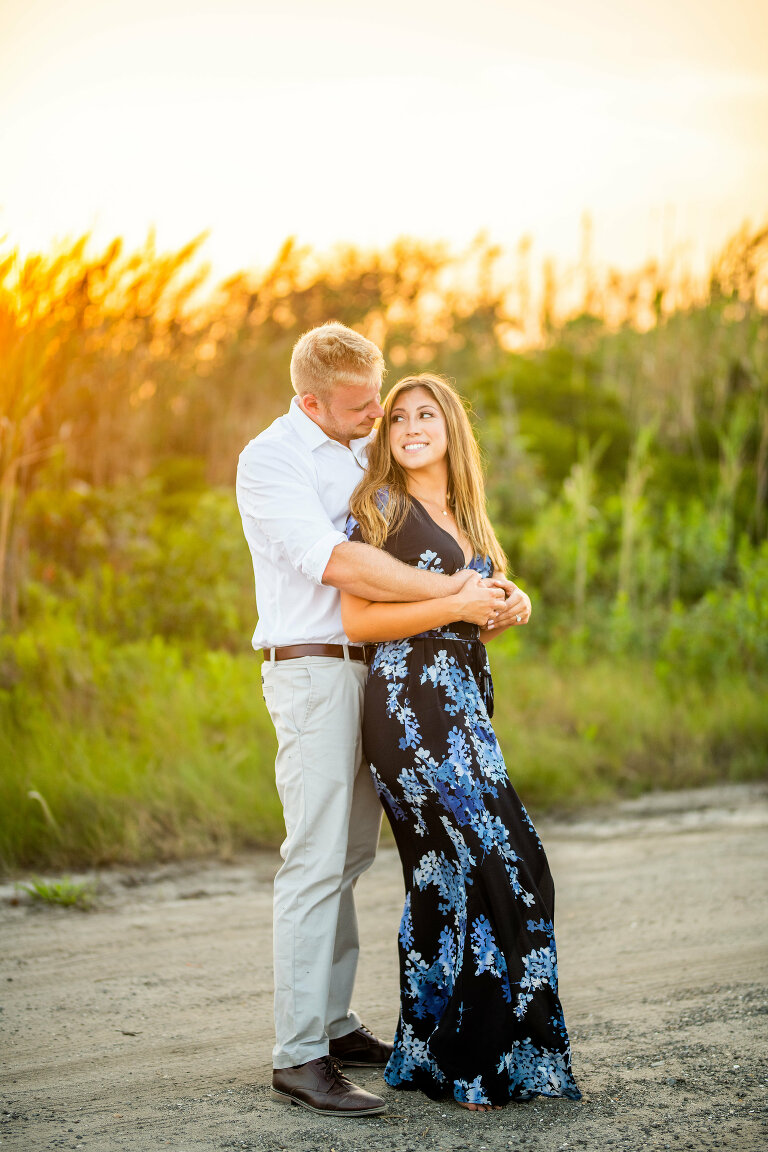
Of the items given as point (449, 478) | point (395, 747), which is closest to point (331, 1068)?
point (395, 747)

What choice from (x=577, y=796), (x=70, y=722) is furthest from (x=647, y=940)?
(x=70, y=722)

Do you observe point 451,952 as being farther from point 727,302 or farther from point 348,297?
point 727,302

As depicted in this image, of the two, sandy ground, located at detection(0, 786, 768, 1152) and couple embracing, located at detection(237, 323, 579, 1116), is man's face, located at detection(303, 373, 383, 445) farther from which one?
sandy ground, located at detection(0, 786, 768, 1152)

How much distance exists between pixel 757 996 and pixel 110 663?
4514mm

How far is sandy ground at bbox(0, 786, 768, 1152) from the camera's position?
115 inches

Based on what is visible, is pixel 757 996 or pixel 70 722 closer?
pixel 757 996

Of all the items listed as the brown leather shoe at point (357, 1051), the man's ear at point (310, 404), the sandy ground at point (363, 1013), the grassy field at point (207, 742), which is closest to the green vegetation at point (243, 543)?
the grassy field at point (207, 742)

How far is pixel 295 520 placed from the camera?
313cm

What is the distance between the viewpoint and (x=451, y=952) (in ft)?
10.4

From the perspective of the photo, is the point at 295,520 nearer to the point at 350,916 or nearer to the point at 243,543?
the point at 350,916

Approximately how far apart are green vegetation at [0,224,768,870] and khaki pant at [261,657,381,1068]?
8.80ft

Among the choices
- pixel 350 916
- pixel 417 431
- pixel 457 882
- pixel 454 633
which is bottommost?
pixel 350 916

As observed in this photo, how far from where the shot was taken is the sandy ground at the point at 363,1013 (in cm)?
291

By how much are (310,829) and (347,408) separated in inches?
48.4
